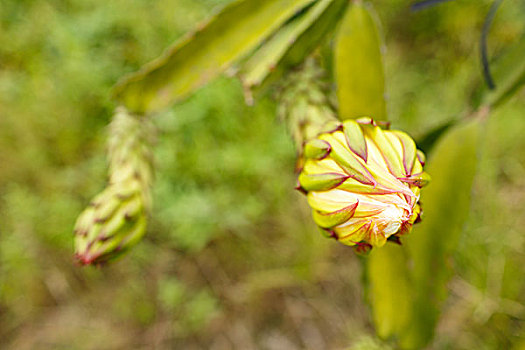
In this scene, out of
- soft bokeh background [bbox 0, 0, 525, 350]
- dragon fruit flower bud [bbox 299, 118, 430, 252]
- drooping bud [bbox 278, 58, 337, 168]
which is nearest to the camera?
dragon fruit flower bud [bbox 299, 118, 430, 252]

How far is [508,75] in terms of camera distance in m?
0.77

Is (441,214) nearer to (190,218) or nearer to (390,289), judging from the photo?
(390,289)

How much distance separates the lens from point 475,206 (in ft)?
5.12

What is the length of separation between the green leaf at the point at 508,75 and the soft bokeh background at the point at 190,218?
0.82 m

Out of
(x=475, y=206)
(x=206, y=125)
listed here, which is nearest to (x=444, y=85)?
(x=475, y=206)

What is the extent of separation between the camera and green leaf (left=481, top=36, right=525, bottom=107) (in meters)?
0.75

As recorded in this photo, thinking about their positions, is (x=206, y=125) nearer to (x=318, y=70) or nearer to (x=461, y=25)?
(x=318, y=70)

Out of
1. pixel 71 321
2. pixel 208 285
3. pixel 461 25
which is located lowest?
pixel 208 285

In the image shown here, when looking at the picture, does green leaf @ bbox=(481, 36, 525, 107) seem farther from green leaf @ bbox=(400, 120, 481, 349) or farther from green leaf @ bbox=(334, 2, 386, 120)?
green leaf @ bbox=(334, 2, 386, 120)

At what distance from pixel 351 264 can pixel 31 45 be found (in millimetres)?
1585

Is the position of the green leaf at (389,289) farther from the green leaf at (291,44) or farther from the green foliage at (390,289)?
the green leaf at (291,44)

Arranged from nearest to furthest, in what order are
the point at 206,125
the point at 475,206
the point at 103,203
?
the point at 103,203
the point at 475,206
the point at 206,125

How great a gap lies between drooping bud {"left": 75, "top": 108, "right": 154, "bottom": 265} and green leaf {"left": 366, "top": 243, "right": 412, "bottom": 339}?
432mm

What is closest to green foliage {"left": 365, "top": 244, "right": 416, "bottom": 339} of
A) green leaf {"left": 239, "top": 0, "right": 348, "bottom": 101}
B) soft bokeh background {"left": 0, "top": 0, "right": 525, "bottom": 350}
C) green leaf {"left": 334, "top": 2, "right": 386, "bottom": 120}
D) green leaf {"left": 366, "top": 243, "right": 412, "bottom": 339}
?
green leaf {"left": 366, "top": 243, "right": 412, "bottom": 339}
